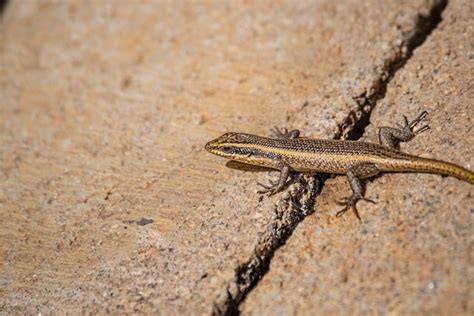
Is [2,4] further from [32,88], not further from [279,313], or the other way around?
[279,313]

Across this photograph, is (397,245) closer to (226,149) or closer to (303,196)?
(303,196)

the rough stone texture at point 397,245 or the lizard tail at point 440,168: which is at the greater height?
the lizard tail at point 440,168

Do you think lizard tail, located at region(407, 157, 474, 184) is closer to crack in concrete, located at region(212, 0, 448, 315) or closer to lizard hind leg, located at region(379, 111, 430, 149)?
lizard hind leg, located at region(379, 111, 430, 149)

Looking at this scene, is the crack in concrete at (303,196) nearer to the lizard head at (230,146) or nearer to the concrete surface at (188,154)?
the concrete surface at (188,154)

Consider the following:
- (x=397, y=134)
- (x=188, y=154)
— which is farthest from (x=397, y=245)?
(x=188, y=154)

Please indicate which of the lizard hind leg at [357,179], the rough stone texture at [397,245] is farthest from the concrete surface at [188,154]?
the lizard hind leg at [357,179]

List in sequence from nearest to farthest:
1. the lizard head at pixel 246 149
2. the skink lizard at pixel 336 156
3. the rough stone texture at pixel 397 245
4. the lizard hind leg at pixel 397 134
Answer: the rough stone texture at pixel 397 245 → the skink lizard at pixel 336 156 → the lizard hind leg at pixel 397 134 → the lizard head at pixel 246 149
